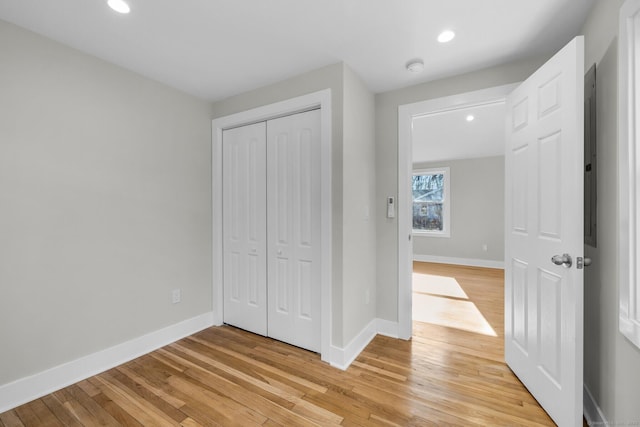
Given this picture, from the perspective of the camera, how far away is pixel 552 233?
156 centimetres

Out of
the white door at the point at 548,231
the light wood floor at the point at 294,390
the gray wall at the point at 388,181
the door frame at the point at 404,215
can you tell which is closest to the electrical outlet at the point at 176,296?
the light wood floor at the point at 294,390

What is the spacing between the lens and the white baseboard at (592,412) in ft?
4.70

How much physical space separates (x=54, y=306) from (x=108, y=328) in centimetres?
41

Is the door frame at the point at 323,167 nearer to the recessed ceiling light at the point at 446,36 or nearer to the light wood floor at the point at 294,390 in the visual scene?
the light wood floor at the point at 294,390

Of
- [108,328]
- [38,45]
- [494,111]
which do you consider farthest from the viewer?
[494,111]

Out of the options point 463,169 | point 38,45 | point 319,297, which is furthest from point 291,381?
point 463,169

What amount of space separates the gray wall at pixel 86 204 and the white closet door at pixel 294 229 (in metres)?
0.87

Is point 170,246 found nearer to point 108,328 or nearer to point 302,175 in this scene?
point 108,328

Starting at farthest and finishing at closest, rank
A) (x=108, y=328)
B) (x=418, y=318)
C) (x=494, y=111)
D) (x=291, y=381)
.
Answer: (x=494, y=111) → (x=418, y=318) → (x=108, y=328) → (x=291, y=381)

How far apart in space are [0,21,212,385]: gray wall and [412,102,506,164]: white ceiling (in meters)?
3.10

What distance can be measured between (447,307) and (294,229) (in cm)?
234

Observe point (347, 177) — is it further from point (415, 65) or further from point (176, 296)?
point (176, 296)

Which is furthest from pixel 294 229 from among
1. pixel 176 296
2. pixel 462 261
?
pixel 462 261

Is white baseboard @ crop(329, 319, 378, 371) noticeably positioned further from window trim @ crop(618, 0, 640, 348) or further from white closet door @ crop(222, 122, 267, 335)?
window trim @ crop(618, 0, 640, 348)
